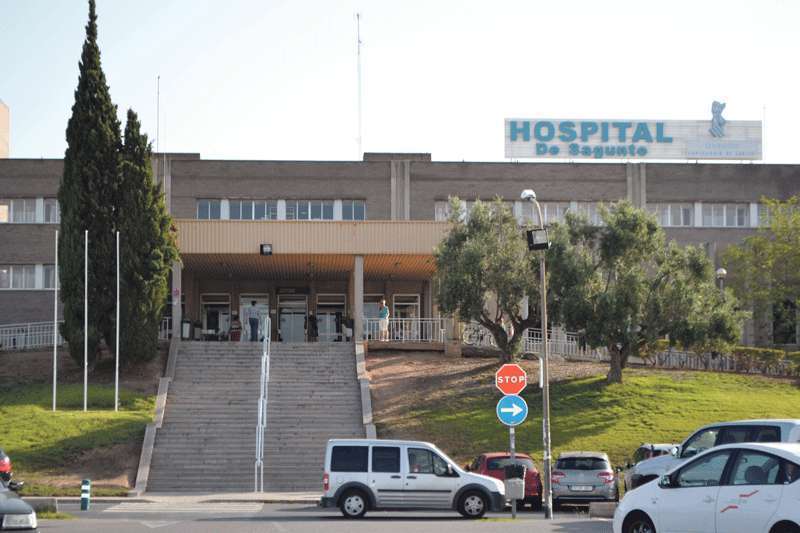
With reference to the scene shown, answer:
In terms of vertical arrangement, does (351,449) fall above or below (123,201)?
below

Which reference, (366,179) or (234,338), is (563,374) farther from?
(366,179)

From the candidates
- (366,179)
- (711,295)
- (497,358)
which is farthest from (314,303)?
(711,295)

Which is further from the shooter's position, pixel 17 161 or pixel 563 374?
pixel 17 161

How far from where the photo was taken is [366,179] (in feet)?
179

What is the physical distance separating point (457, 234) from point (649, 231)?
629 centimetres

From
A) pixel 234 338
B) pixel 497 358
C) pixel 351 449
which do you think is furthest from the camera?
pixel 234 338

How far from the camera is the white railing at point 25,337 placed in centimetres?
4388

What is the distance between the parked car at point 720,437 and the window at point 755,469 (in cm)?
505

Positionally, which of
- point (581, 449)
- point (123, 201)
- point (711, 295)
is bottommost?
point (581, 449)

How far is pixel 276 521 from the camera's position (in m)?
20.7

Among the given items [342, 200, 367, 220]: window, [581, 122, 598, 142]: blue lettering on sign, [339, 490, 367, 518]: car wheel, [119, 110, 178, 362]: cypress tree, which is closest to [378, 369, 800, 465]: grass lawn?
[339, 490, 367, 518]: car wheel

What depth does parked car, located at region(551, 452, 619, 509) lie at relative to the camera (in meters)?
25.7

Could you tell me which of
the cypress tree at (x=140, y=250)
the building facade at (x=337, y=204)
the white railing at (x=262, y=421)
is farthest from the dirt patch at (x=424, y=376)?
the building facade at (x=337, y=204)

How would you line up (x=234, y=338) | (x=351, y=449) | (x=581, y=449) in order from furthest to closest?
1. (x=234, y=338)
2. (x=581, y=449)
3. (x=351, y=449)
